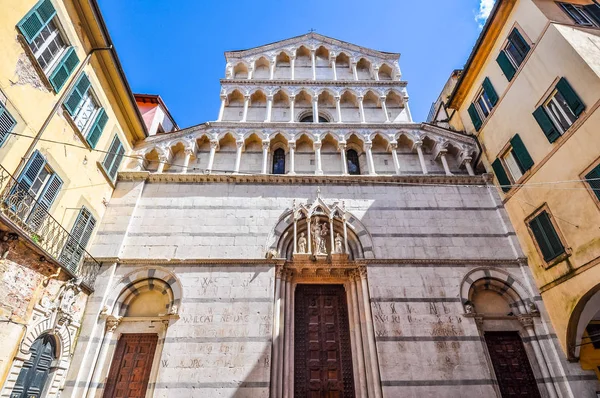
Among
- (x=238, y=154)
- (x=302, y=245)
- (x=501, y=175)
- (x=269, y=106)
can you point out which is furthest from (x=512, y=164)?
(x=238, y=154)

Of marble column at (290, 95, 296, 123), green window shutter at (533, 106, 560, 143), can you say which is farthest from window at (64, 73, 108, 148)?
green window shutter at (533, 106, 560, 143)

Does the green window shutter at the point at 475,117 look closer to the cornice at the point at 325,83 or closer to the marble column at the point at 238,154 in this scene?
the cornice at the point at 325,83

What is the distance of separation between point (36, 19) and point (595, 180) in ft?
45.6

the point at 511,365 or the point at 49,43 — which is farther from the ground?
the point at 49,43

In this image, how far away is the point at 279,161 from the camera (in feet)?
41.8

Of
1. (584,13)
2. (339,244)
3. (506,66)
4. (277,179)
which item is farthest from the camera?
(277,179)

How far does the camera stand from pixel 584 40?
8.95m

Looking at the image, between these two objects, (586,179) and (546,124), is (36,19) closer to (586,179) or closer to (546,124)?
(546,124)

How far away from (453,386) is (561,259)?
4545 mm

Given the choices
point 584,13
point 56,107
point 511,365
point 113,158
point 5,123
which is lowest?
point 511,365

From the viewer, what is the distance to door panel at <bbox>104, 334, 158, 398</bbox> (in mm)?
8336

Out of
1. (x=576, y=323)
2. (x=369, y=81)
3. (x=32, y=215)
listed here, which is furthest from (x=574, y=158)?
(x=32, y=215)

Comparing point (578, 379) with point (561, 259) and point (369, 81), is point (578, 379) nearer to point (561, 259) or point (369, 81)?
point (561, 259)

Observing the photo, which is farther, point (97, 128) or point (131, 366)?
point (97, 128)
